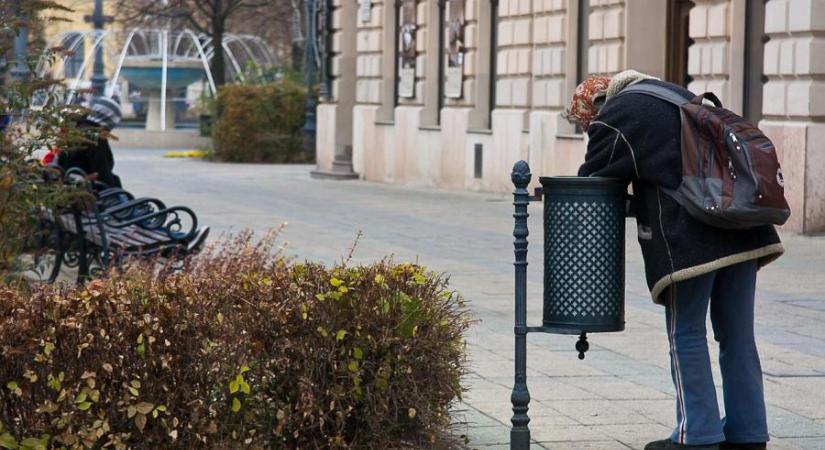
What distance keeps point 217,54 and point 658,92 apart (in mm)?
39236

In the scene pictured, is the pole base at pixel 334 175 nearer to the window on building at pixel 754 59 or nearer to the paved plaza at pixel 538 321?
the paved plaza at pixel 538 321

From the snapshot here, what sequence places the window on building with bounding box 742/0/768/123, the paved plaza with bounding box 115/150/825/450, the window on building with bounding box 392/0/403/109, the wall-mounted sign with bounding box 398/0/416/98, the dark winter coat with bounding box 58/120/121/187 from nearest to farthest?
the paved plaza with bounding box 115/150/825/450
the dark winter coat with bounding box 58/120/121/187
the window on building with bounding box 742/0/768/123
the wall-mounted sign with bounding box 398/0/416/98
the window on building with bounding box 392/0/403/109

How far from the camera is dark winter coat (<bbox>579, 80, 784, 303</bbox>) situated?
5609 mm

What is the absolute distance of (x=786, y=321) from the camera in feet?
33.0

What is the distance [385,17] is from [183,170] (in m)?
5.40

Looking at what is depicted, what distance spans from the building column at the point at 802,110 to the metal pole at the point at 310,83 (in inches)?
763

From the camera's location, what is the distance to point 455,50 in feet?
84.0

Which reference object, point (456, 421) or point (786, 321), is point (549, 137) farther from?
point (456, 421)

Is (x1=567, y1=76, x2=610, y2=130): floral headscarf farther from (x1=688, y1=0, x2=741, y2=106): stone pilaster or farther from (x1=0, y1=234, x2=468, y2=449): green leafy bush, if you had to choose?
(x1=688, y1=0, x2=741, y2=106): stone pilaster

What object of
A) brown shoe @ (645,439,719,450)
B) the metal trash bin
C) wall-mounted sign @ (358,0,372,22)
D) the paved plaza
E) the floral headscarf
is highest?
wall-mounted sign @ (358,0,372,22)

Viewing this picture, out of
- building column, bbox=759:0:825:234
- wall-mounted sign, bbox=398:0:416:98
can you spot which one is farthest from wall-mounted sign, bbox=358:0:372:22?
building column, bbox=759:0:825:234

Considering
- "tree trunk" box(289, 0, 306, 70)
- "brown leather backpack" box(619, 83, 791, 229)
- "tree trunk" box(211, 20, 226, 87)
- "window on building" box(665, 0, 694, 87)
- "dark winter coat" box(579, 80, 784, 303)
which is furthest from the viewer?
"tree trunk" box(289, 0, 306, 70)

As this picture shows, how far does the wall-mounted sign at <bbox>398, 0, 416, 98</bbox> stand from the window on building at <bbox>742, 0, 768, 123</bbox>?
33.6 ft

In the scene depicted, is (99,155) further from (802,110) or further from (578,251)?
(578,251)
